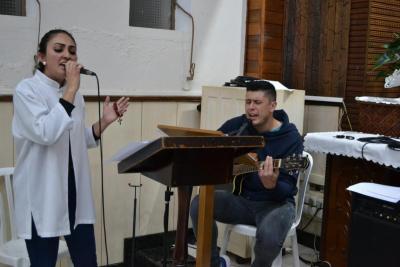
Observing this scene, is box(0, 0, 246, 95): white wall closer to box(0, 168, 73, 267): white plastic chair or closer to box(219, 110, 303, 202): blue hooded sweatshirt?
box(0, 168, 73, 267): white plastic chair

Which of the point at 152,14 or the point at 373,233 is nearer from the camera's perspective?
the point at 373,233

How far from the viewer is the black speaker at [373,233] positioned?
2.26 metres

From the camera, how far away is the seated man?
2516 millimetres

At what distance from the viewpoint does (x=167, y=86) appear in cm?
343

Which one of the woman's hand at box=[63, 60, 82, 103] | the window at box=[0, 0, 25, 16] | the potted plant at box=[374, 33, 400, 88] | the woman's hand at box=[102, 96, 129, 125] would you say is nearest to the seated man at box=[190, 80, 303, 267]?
the potted plant at box=[374, 33, 400, 88]

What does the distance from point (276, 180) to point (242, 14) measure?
174cm

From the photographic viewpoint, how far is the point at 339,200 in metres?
2.90

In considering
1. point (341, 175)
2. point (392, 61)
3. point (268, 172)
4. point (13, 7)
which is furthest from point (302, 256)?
point (13, 7)

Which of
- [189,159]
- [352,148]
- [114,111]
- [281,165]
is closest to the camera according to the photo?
[189,159]

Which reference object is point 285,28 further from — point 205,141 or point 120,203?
point 205,141

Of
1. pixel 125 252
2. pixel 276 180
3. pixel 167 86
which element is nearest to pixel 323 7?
pixel 167 86

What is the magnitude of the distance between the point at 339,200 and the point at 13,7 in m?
2.20

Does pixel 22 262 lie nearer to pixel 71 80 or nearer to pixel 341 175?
pixel 71 80

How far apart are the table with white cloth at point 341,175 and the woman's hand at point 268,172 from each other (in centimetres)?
51
